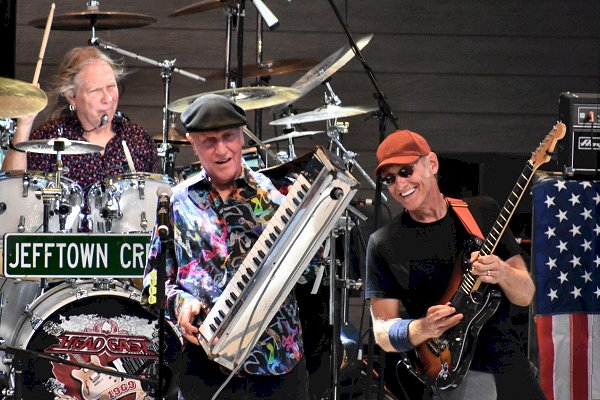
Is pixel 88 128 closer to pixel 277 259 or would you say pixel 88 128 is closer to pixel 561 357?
pixel 561 357

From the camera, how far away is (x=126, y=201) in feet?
19.6

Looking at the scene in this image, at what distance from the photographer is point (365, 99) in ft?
27.0

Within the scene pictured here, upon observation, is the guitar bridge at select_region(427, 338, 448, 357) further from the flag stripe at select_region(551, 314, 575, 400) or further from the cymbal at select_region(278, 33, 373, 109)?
the cymbal at select_region(278, 33, 373, 109)

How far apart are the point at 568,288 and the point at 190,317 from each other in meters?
2.24

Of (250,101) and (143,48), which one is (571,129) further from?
(143,48)

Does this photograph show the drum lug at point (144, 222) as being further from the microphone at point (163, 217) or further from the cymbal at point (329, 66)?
the microphone at point (163, 217)

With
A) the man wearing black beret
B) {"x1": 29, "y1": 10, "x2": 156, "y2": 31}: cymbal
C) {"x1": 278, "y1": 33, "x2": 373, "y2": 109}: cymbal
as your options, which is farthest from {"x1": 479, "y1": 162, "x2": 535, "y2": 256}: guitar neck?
{"x1": 29, "y1": 10, "x2": 156, "y2": 31}: cymbal

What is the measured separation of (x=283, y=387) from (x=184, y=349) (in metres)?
0.37

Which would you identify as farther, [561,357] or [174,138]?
[174,138]

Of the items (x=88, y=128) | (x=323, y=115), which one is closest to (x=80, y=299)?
(x=88, y=128)

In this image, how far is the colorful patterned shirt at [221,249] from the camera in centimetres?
369

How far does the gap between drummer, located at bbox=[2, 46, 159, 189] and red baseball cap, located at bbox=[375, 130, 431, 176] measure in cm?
248

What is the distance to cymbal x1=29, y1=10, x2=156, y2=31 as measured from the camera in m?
6.96

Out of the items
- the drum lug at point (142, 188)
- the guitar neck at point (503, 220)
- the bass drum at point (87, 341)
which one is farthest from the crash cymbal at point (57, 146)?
the guitar neck at point (503, 220)
